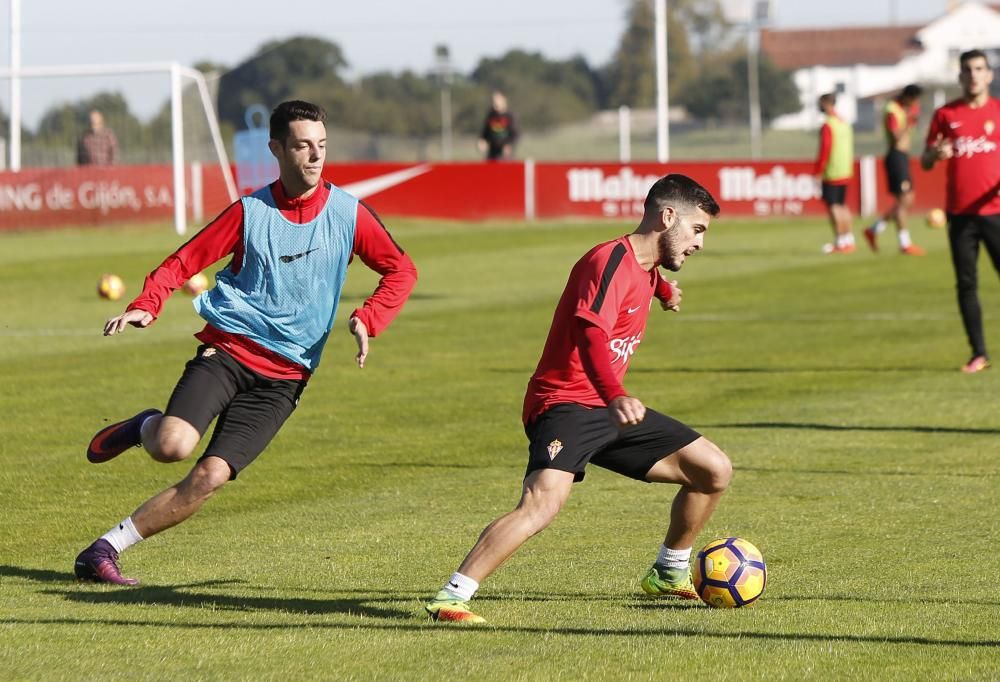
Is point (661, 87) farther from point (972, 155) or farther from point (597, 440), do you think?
point (597, 440)

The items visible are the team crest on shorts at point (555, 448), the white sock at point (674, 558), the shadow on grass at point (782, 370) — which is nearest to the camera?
the team crest on shorts at point (555, 448)

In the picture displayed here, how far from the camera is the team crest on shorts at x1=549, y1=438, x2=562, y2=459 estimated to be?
651cm

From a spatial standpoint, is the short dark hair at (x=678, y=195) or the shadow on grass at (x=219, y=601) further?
the shadow on grass at (x=219, y=601)

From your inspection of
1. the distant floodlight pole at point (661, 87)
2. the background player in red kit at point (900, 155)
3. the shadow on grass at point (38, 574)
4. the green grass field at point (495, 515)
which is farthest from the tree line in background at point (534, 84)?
the shadow on grass at point (38, 574)

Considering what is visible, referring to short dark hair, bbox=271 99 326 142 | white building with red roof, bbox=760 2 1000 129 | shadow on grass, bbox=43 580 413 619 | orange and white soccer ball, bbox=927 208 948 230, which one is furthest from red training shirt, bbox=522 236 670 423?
white building with red roof, bbox=760 2 1000 129

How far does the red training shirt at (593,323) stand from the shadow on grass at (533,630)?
803 mm

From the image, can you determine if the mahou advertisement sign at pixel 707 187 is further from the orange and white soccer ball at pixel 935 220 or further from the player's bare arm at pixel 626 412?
the player's bare arm at pixel 626 412

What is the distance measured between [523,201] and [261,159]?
5.69m

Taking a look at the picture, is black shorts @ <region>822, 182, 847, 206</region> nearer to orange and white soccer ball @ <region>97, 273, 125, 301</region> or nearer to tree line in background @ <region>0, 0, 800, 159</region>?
orange and white soccer ball @ <region>97, 273, 125, 301</region>

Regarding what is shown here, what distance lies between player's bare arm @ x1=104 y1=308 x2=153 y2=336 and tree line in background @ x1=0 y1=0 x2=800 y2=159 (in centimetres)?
7628

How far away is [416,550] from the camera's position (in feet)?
26.5

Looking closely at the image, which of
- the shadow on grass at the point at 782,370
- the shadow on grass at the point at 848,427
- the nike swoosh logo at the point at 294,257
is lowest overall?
the shadow on grass at the point at 848,427

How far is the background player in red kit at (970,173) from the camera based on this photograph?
13.5 meters

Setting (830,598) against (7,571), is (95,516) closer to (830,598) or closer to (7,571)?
(7,571)
